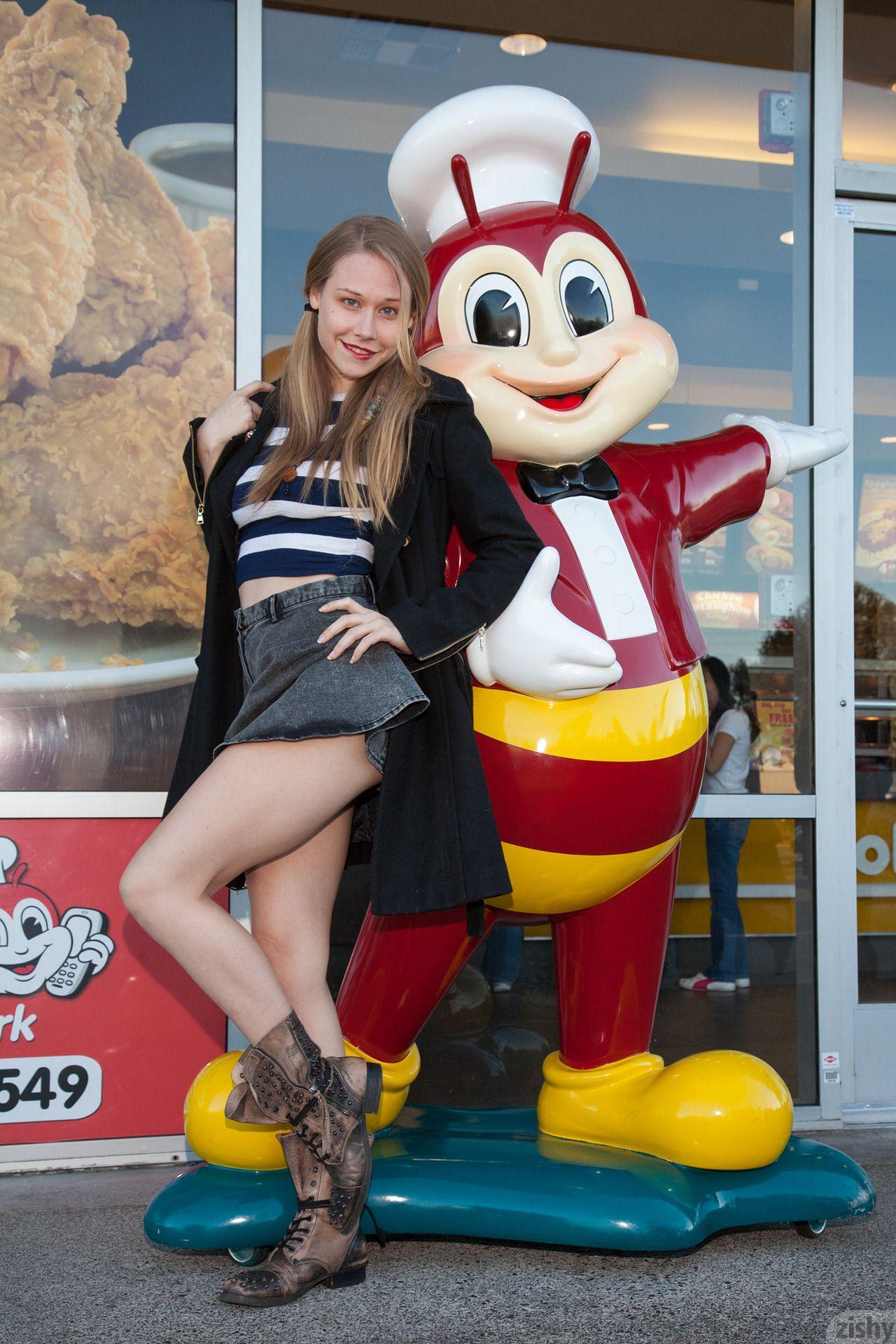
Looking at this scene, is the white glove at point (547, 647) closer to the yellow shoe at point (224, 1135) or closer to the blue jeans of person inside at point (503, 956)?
the yellow shoe at point (224, 1135)

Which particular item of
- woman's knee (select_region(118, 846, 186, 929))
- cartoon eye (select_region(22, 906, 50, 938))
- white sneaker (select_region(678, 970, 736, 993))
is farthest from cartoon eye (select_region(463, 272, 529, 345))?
white sneaker (select_region(678, 970, 736, 993))

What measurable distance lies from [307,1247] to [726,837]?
1.69 meters

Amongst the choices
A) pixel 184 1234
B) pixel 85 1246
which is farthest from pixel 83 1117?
pixel 184 1234

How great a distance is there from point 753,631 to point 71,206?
6.57ft

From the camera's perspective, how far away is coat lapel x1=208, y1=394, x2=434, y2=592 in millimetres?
2025

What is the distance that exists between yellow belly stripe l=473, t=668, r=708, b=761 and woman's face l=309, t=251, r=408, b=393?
597 mm

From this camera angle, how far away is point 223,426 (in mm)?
2131

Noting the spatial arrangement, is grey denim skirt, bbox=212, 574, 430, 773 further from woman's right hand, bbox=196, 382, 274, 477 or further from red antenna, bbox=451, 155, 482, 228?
red antenna, bbox=451, 155, 482, 228

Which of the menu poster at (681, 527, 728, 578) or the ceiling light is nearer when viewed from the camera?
the ceiling light

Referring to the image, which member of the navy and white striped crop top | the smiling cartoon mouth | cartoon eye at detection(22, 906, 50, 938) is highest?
the smiling cartoon mouth

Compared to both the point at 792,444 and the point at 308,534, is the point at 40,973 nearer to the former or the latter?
the point at 308,534

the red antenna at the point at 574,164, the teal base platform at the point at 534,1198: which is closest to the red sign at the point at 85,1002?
the teal base platform at the point at 534,1198

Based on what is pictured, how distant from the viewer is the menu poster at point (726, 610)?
338cm

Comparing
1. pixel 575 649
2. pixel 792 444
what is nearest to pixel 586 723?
pixel 575 649
